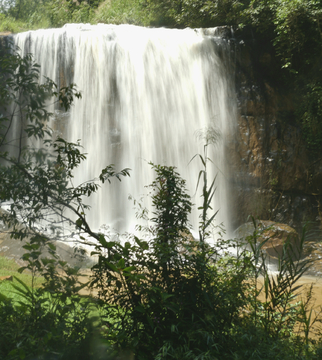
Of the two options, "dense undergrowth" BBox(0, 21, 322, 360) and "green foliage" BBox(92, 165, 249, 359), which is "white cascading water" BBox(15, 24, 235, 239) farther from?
"green foliage" BBox(92, 165, 249, 359)

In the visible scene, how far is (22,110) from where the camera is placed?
105 inches

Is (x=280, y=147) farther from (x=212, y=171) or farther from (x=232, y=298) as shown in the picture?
(x=232, y=298)

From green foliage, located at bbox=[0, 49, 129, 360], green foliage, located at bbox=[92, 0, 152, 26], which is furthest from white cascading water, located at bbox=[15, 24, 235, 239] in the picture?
green foliage, located at bbox=[0, 49, 129, 360]

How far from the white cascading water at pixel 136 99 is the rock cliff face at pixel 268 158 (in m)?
0.41

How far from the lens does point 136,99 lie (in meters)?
9.69

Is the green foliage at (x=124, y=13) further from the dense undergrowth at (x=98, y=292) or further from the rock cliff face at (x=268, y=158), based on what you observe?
the dense undergrowth at (x=98, y=292)

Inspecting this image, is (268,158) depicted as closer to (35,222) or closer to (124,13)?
(35,222)

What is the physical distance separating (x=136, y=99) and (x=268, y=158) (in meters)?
4.27

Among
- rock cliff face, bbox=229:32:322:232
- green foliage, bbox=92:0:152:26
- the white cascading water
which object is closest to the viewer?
the white cascading water

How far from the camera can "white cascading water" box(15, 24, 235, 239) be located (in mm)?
9250

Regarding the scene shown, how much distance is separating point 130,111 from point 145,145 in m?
1.08

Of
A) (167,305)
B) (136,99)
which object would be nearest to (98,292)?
(167,305)

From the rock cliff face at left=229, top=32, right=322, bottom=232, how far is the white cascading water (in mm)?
412

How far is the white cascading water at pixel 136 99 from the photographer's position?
Result: 925 cm
